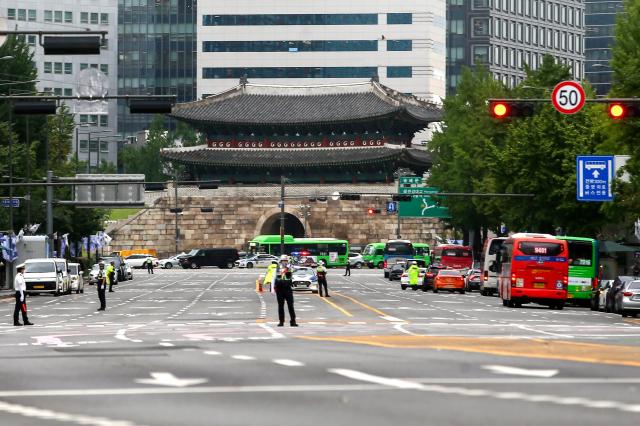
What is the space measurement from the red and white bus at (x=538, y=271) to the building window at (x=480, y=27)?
5333 inches

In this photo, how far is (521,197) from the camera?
3159 inches

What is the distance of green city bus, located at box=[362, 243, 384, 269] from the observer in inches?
5610

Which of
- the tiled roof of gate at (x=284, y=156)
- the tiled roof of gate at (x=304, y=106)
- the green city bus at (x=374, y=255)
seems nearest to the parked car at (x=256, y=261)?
the tiled roof of gate at (x=284, y=156)

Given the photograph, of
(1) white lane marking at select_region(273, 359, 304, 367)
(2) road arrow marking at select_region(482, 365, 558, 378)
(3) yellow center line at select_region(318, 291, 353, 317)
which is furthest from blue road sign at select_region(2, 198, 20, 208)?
(2) road arrow marking at select_region(482, 365, 558, 378)

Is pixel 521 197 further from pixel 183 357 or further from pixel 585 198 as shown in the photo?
pixel 183 357

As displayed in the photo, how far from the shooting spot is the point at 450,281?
82812 millimetres

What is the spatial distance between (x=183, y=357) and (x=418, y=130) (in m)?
120

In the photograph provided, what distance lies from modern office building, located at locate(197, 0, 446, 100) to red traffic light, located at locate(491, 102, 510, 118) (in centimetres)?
12703

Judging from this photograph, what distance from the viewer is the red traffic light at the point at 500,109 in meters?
34.9

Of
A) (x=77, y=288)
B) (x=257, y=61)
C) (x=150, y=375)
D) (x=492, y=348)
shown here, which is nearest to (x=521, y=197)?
(x=77, y=288)

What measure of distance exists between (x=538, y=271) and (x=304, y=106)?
86092 mm

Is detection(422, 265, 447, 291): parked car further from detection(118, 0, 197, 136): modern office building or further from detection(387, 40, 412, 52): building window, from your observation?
detection(118, 0, 197, 136): modern office building

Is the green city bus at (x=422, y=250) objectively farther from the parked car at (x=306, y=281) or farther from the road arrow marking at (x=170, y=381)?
the road arrow marking at (x=170, y=381)

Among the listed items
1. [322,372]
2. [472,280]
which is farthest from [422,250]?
[322,372]
